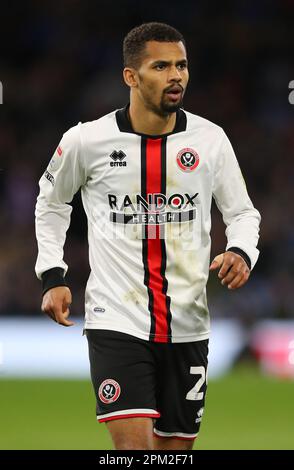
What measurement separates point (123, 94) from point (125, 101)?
0.11 meters

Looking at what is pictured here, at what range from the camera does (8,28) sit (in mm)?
17547

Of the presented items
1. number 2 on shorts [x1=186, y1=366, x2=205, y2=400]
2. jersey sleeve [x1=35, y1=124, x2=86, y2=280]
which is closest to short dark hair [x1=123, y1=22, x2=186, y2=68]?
jersey sleeve [x1=35, y1=124, x2=86, y2=280]

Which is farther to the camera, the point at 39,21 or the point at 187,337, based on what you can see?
the point at 39,21

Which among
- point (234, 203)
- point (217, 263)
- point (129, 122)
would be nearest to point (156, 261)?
point (217, 263)

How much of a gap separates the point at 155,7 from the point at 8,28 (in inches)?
91.0

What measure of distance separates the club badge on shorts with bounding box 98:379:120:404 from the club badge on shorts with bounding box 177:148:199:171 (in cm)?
106

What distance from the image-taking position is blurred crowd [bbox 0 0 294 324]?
15.0 meters

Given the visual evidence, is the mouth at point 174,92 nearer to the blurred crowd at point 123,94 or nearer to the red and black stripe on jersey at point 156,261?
the red and black stripe on jersey at point 156,261

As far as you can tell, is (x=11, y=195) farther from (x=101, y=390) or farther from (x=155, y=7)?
(x=101, y=390)

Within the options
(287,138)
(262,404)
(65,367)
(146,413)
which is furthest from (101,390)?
(287,138)

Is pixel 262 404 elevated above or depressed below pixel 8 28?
below

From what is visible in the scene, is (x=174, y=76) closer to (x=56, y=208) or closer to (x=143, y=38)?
(x=143, y=38)

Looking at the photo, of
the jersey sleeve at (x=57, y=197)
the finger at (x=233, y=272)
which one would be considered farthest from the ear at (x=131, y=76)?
the finger at (x=233, y=272)

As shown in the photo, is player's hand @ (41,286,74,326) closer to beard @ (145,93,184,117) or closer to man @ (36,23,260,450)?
man @ (36,23,260,450)
